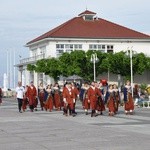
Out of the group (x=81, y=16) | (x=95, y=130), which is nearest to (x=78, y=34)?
(x=81, y=16)

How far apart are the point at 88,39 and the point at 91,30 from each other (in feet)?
10.3

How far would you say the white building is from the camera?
82.8 metres

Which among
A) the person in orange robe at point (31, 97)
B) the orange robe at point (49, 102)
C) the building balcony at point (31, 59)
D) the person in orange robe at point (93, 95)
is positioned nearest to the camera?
the person in orange robe at point (93, 95)

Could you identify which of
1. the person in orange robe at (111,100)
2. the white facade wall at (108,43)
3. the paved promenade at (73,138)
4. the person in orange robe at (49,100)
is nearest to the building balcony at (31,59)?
the white facade wall at (108,43)

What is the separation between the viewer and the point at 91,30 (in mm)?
86062

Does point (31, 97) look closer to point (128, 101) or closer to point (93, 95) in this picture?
point (93, 95)

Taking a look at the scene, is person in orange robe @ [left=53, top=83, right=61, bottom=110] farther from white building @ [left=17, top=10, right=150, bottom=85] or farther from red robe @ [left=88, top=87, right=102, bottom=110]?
white building @ [left=17, top=10, right=150, bottom=85]

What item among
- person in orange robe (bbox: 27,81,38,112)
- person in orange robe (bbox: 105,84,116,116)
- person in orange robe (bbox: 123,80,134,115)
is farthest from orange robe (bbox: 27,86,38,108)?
person in orange robe (bbox: 123,80,134,115)

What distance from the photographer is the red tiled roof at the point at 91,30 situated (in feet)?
274

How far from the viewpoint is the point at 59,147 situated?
13.7m

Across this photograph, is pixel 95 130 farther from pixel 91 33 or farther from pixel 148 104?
pixel 91 33

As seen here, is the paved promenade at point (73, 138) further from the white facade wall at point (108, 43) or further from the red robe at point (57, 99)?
the white facade wall at point (108, 43)

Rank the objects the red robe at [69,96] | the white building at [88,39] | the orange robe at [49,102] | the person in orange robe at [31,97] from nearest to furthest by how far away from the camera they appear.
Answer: the red robe at [69,96], the person in orange robe at [31,97], the orange robe at [49,102], the white building at [88,39]

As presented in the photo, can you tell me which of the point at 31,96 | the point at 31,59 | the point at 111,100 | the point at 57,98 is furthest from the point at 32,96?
the point at 31,59
